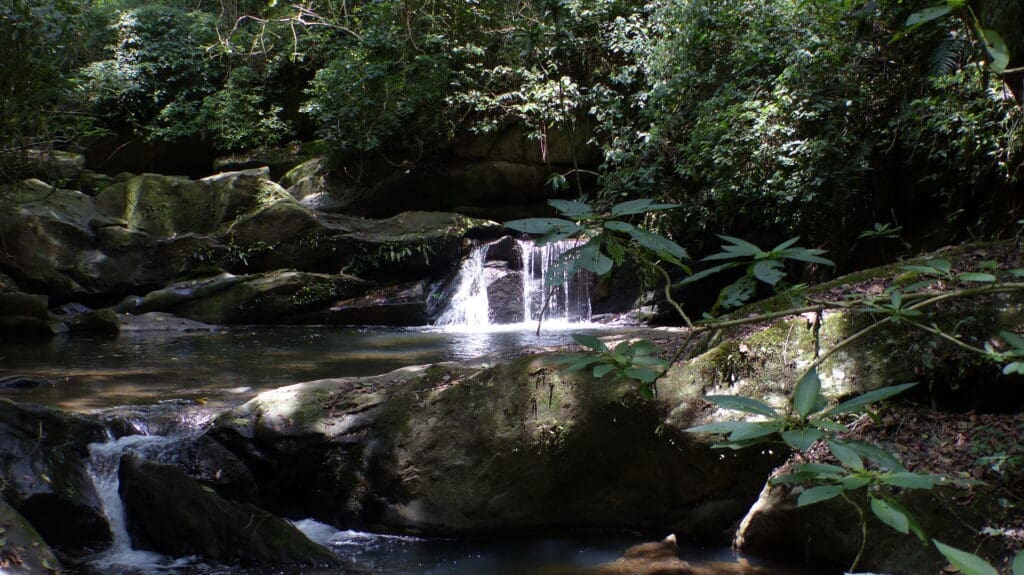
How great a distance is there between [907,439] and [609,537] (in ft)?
5.05

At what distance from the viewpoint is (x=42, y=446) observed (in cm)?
425

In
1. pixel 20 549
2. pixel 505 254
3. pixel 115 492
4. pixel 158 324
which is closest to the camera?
pixel 20 549

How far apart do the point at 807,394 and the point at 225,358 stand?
794cm

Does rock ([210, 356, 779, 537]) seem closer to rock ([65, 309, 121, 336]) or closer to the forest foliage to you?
the forest foliage

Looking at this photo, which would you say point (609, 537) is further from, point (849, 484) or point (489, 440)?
point (849, 484)

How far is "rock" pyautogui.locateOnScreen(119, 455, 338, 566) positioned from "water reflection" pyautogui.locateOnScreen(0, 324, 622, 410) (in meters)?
1.64

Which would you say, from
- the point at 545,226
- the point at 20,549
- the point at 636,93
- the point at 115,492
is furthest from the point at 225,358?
the point at 545,226

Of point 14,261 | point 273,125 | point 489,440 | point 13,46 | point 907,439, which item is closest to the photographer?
point 907,439

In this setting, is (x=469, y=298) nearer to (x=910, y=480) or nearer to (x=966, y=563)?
(x=910, y=480)

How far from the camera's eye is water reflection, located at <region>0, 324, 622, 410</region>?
20.6 feet

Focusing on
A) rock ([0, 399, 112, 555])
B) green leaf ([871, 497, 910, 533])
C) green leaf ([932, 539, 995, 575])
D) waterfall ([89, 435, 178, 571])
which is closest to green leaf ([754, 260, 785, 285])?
green leaf ([871, 497, 910, 533])

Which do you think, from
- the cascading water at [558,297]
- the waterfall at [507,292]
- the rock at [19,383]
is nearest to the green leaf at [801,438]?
the rock at [19,383]

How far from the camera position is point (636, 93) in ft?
39.2

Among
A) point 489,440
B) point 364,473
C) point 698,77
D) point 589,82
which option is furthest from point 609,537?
point 589,82
